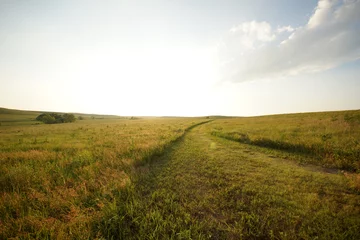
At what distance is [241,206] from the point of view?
469cm

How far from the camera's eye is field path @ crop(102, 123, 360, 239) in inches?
145

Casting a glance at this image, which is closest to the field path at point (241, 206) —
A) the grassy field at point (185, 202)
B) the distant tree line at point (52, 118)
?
the grassy field at point (185, 202)

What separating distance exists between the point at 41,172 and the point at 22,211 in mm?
3267

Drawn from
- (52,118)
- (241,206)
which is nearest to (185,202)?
(241,206)

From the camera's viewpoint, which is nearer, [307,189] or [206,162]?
[307,189]

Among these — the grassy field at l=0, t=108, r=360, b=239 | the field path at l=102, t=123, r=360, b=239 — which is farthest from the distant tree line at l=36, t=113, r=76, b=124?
the field path at l=102, t=123, r=360, b=239

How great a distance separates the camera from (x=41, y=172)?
6.81 meters

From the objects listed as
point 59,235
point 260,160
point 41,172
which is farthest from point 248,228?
point 41,172

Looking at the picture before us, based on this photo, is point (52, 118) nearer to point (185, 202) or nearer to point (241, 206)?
point (185, 202)

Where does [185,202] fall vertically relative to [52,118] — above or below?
below

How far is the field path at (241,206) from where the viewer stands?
370 cm

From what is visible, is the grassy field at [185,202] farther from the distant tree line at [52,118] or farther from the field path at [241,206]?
the distant tree line at [52,118]

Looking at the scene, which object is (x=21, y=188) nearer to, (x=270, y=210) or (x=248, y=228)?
(x=248, y=228)

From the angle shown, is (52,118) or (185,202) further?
(52,118)
